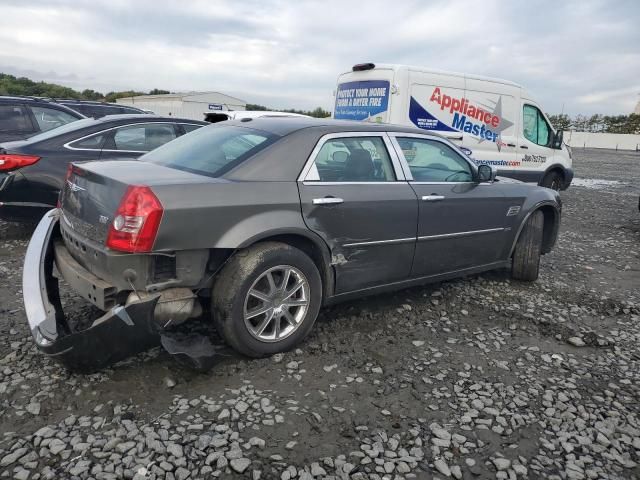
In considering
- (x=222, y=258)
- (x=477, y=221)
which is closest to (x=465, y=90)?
(x=477, y=221)

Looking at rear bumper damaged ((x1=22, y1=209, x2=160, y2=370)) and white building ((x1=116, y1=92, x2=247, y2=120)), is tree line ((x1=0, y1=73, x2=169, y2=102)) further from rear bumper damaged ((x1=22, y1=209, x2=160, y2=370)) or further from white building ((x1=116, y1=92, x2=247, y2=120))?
rear bumper damaged ((x1=22, y1=209, x2=160, y2=370))

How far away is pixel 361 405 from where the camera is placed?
2.83 m

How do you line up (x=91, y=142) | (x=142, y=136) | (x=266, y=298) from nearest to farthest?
(x=266, y=298)
(x=91, y=142)
(x=142, y=136)

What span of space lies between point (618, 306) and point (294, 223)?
337 cm

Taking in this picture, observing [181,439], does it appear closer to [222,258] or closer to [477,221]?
[222,258]

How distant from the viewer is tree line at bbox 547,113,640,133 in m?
59.1

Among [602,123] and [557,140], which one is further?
[602,123]

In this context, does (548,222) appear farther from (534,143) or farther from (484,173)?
(534,143)

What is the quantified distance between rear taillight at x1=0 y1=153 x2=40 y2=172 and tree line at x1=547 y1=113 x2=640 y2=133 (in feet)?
203

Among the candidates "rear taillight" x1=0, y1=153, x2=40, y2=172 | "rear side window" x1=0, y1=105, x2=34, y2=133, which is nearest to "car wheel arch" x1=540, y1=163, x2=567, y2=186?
"rear taillight" x1=0, y1=153, x2=40, y2=172

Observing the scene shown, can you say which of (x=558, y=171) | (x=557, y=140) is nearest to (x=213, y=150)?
(x=557, y=140)

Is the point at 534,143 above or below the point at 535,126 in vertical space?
below

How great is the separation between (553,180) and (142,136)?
9136 mm

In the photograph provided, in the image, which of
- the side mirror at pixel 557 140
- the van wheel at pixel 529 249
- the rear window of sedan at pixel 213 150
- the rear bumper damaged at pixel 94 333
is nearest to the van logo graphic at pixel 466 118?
the side mirror at pixel 557 140
